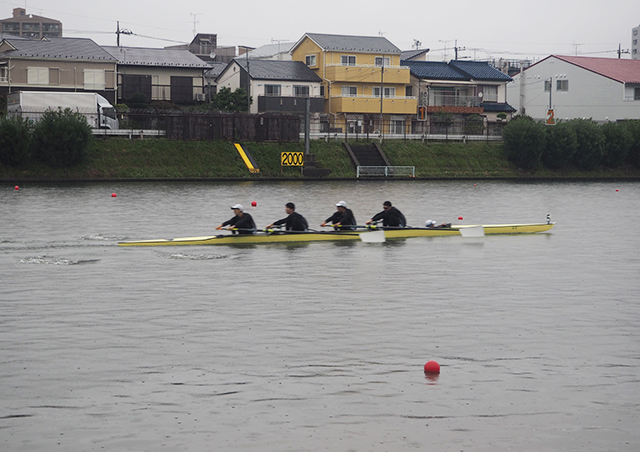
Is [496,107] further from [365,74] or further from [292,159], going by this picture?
[292,159]

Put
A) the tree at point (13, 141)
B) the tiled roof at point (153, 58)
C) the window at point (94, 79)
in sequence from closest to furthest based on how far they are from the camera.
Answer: the tree at point (13, 141), the window at point (94, 79), the tiled roof at point (153, 58)

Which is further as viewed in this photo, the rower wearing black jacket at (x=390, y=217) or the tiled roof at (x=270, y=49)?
the tiled roof at (x=270, y=49)

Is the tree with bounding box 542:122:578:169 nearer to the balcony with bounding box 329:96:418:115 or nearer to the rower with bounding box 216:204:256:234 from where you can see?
the balcony with bounding box 329:96:418:115

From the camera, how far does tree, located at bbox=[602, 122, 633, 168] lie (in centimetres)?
5956

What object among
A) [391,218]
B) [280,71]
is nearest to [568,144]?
[280,71]

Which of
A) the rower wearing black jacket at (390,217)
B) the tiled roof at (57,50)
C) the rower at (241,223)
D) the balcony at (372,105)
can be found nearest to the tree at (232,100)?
the balcony at (372,105)

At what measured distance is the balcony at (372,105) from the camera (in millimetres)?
68062

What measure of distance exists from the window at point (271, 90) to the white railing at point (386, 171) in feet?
55.8

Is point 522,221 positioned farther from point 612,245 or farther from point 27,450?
point 27,450

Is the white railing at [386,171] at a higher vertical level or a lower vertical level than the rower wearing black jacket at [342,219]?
higher

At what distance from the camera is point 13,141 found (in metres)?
45.1

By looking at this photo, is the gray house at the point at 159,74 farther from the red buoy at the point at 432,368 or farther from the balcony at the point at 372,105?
the red buoy at the point at 432,368

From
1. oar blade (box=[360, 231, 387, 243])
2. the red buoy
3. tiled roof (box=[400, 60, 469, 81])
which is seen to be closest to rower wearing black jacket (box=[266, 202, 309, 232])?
oar blade (box=[360, 231, 387, 243])

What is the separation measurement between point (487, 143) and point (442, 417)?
5561 centimetres
